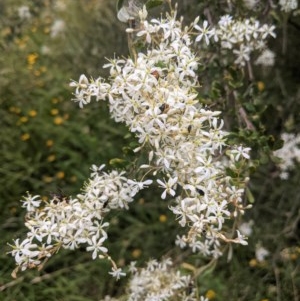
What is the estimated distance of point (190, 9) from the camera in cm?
234

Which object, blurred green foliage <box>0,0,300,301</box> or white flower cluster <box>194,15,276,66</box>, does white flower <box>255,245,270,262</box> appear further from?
white flower cluster <box>194,15,276,66</box>

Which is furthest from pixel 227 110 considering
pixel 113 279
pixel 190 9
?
pixel 113 279

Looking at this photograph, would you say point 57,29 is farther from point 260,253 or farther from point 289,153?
point 260,253

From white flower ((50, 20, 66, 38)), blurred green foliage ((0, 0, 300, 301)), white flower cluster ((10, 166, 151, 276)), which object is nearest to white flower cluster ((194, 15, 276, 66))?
blurred green foliage ((0, 0, 300, 301))

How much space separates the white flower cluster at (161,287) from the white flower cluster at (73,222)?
1.28 feet

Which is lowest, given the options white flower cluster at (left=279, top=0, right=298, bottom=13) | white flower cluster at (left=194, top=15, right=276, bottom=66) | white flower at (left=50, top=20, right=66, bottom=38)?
white flower cluster at (left=194, top=15, right=276, bottom=66)

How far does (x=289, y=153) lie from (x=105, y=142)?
2.84 ft

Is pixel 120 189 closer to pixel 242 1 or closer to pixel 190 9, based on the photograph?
pixel 242 1

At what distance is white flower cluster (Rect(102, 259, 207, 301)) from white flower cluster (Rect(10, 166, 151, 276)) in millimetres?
390

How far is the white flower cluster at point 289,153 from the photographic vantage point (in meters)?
2.05

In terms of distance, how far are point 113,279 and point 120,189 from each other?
2.61ft

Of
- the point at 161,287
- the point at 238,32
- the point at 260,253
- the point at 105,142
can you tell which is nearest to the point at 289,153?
the point at 260,253

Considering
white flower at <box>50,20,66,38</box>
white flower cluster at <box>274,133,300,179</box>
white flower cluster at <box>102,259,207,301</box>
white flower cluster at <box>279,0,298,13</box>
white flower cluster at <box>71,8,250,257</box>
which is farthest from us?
white flower at <box>50,20,66,38</box>

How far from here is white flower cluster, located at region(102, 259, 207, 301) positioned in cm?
169
